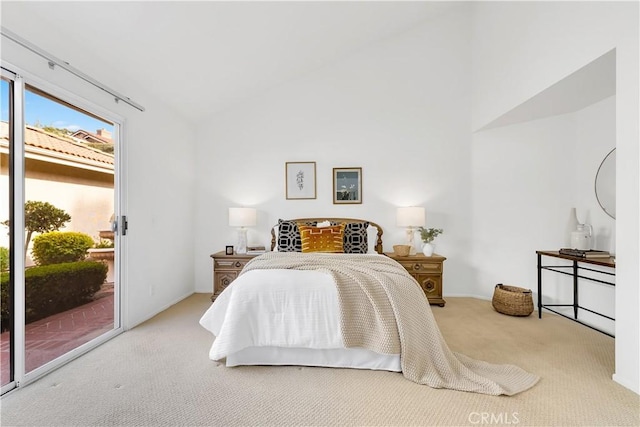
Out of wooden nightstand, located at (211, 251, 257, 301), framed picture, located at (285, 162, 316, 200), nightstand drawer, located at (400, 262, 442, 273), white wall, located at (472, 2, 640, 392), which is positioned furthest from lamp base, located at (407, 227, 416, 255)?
wooden nightstand, located at (211, 251, 257, 301)

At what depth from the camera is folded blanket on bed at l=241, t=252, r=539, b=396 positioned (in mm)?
2043

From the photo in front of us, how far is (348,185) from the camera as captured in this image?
4422 mm

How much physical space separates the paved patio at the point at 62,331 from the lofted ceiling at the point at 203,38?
2074mm

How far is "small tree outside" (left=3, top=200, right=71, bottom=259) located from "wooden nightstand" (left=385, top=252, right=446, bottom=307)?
343 cm

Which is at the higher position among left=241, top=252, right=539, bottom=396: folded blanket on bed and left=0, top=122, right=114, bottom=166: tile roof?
left=0, top=122, right=114, bottom=166: tile roof

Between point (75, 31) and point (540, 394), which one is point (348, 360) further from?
point (75, 31)

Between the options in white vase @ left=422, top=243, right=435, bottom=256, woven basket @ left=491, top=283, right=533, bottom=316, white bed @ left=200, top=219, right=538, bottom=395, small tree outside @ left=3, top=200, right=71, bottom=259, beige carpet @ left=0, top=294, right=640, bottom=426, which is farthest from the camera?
white vase @ left=422, top=243, right=435, bottom=256

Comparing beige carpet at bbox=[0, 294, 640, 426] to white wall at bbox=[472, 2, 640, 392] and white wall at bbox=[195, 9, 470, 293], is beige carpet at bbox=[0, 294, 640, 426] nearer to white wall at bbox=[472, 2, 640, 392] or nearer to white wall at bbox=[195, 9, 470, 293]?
white wall at bbox=[472, 2, 640, 392]

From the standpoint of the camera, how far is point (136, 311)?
3197mm

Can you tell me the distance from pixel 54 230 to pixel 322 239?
2524 mm

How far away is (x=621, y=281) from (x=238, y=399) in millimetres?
2610

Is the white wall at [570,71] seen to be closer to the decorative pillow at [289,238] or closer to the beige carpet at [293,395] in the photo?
the beige carpet at [293,395]

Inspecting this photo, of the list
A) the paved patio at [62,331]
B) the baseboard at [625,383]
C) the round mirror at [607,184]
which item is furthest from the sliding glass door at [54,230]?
the round mirror at [607,184]

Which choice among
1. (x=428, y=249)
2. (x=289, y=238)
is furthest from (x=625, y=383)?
(x=289, y=238)
